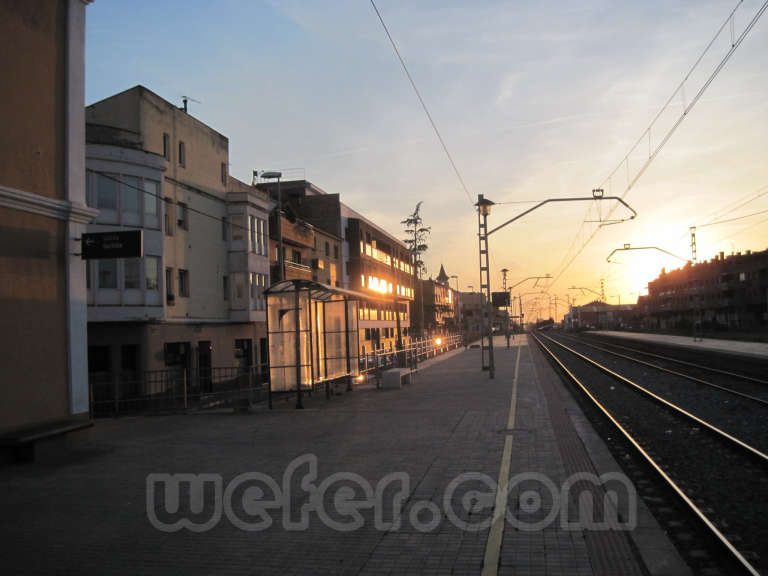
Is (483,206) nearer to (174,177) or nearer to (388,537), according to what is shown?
(174,177)

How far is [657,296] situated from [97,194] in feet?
371

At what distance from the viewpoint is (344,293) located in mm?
18375

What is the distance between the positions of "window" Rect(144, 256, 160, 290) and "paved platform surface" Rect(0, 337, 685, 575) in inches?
494

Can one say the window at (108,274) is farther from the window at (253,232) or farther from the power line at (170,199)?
the window at (253,232)

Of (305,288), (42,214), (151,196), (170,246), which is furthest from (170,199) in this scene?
(42,214)

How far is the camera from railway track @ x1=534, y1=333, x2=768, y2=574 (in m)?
5.65

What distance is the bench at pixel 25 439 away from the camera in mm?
9344

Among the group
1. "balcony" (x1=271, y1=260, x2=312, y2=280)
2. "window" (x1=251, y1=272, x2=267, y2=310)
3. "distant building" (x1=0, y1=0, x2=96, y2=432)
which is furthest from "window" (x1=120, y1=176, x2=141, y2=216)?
"distant building" (x1=0, y1=0, x2=96, y2=432)

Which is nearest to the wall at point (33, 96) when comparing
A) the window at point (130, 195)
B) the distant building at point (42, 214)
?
the distant building at point (42, 214)

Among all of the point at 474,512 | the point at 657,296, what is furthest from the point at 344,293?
the point at 657,296

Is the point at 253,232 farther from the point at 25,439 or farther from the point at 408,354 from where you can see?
the point at 25,439

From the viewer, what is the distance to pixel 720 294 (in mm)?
80125

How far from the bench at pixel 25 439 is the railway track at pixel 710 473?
910 cm

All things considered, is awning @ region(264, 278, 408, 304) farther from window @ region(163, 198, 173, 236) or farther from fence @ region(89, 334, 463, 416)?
window @ region(163, 198, 173, 236)
